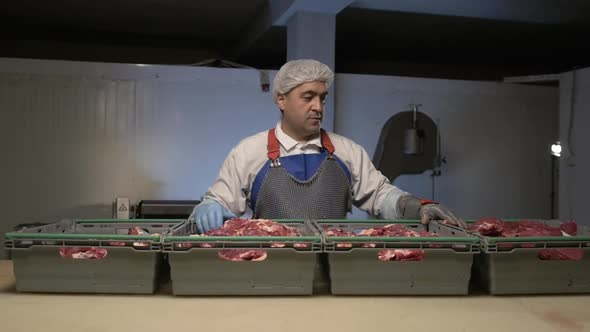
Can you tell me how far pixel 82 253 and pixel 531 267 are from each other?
3.47ft

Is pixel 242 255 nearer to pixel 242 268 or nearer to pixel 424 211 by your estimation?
pixel 242 268

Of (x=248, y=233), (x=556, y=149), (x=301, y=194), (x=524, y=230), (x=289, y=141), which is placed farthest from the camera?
(x=556, y=149)

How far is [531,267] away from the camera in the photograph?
126cm

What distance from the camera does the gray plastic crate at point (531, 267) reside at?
1.23m

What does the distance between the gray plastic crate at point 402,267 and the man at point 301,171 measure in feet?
2.58

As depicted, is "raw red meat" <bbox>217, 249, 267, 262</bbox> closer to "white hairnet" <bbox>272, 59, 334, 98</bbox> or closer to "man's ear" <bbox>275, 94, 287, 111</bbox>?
"white hairnet" <bbox>272, 59, 334, 98</bbox>

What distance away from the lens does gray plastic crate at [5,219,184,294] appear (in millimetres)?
1195

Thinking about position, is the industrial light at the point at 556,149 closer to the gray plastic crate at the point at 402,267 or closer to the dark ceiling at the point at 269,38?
the dark ceiling at the point at 269,38

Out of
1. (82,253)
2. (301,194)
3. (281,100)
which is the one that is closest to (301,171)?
(301,194)

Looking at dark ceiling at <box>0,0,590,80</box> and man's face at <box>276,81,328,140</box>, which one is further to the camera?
dark ceiling at <box>0,0,590,80</box>

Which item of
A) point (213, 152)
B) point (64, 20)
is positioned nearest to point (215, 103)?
point (213, 152)

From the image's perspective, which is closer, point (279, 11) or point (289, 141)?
point (289, 141)

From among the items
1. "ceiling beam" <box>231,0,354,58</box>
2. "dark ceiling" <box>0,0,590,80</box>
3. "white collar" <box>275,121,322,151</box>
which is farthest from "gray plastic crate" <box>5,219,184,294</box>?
"dark ceiling" <box>0,0,590,80</box>

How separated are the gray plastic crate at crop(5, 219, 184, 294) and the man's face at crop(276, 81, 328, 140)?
3.67 ft
